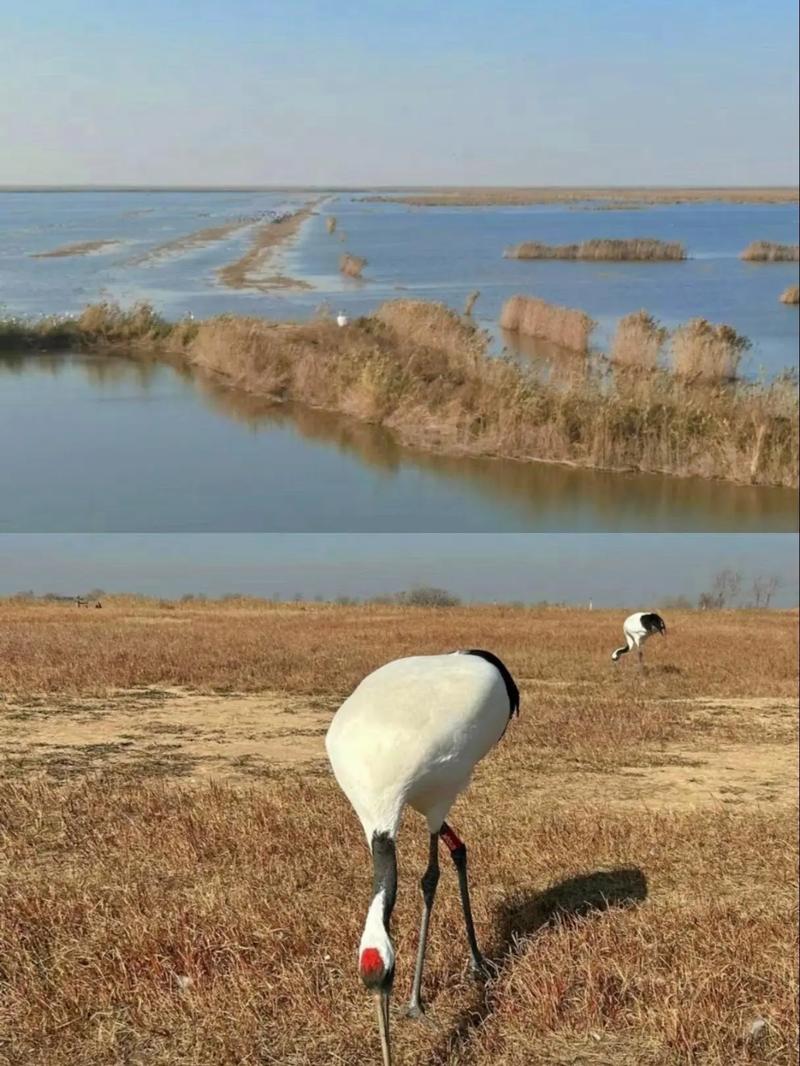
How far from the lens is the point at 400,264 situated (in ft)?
20.3

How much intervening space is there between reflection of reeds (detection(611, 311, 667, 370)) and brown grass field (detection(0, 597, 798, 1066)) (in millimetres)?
1788

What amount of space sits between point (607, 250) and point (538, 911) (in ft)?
12.4

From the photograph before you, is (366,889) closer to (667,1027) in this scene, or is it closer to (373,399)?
(667,1027)

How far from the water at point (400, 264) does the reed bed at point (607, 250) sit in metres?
0.06

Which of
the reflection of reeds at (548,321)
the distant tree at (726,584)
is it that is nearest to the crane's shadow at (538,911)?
the distant tree at (726,584)

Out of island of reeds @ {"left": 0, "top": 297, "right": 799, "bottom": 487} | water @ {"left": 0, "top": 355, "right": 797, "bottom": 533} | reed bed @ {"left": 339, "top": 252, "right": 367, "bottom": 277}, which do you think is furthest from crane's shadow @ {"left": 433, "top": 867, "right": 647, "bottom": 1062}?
reed bed @ {"left": 339, "top": 252, "right": 367, "bottom": 277}

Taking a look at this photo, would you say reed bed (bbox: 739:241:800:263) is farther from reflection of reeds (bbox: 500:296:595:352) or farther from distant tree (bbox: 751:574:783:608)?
distant tree (bbox: 751:574:783:608)

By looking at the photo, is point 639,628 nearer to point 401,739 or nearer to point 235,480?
point 401,739

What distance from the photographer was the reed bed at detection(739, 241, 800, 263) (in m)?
5.06

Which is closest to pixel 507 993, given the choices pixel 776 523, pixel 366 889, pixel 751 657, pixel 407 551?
pixel 366 889

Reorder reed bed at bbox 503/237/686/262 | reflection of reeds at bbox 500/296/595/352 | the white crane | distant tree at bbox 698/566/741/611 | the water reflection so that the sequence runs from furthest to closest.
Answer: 1. the white crane
2. reed bed at bbox 503/237/686/262
3. reflection of reeds at bbox 500/296/595/352
4. distant tree at bbox 698/566/741/611
5. the water reflection

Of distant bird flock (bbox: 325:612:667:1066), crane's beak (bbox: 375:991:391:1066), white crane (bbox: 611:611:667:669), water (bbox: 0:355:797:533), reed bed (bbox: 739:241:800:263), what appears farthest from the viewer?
white crane (bbox: 611:611:667:669)

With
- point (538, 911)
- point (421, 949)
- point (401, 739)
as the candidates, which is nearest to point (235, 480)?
point (401, 739)

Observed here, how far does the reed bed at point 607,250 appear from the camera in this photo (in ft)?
19.3
